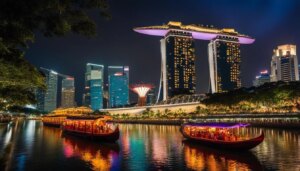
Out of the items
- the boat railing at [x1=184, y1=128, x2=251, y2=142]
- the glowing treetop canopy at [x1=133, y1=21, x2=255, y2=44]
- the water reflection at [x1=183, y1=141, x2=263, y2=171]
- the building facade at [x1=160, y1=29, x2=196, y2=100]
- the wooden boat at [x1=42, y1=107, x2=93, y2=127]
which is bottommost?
the water reflection at [x1=183, y1=141, x2=263, y2=171]

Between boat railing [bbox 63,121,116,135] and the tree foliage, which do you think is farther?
boat railing [bbox 63,121,116,135]

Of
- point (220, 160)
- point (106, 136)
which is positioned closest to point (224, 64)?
point (106, 136)

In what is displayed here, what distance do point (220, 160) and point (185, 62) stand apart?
6278 inches

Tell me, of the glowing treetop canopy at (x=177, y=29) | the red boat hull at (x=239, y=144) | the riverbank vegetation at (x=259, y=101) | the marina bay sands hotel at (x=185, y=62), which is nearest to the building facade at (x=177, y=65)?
the marina bay sands hotel at (x=185, y=62)

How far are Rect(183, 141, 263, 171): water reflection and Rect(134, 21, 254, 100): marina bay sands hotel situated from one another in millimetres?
141619

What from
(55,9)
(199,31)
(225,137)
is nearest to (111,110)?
(199,31)

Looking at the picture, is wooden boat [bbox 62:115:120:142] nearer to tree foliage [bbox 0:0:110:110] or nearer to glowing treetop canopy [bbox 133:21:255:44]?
tree foliage [bbox 0:0:110:110]

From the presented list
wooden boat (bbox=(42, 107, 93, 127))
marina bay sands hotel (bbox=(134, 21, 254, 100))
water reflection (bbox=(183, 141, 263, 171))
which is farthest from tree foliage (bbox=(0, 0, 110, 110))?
marina bay sands hotel (bbox=(134, 21, 254, 100))

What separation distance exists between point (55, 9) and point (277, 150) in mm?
24616

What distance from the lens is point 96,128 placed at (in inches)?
1543

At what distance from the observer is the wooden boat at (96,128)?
35.1 m

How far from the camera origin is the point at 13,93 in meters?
18.6

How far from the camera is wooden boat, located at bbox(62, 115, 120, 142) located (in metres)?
35.1

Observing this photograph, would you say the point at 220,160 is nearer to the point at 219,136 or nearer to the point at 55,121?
the point at 219,136
